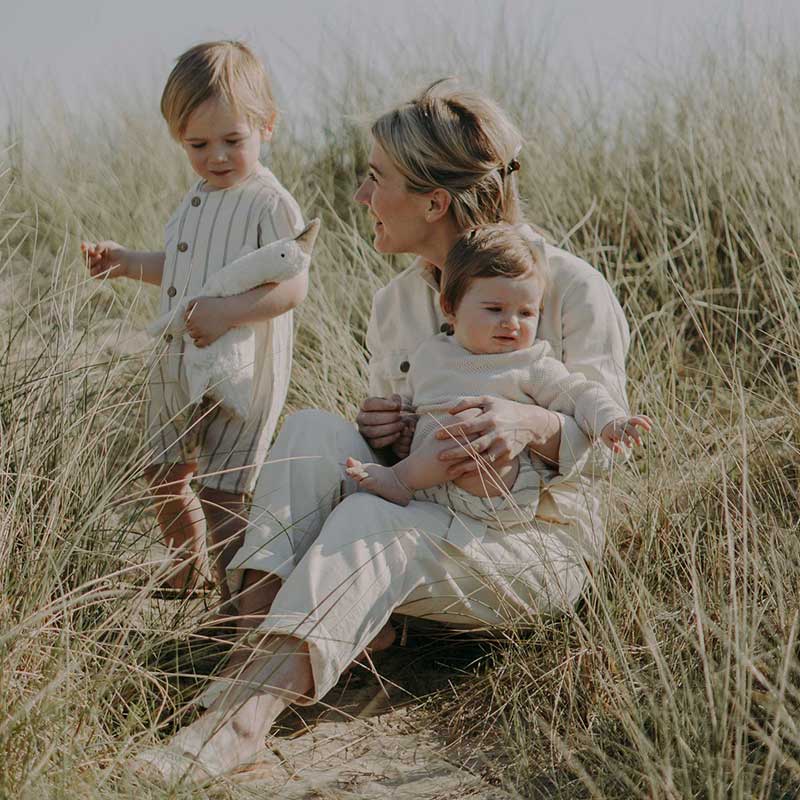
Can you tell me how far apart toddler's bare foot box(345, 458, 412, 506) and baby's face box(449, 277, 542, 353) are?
0.37 m

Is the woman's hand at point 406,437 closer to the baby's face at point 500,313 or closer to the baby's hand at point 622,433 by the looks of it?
the baby's face at point 500,313

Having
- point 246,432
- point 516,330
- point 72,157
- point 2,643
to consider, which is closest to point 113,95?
point 72,157

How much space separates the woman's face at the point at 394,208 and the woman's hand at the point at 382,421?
400 millimetres

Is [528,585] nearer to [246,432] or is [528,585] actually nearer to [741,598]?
[741,598]

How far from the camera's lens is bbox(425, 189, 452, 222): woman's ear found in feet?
9.27

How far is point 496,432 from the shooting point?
8.11ft

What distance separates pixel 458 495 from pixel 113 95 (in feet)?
20.0

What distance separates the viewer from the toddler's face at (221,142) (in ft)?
10.2

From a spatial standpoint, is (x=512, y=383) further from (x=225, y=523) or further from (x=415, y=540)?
(x=225, y=523)

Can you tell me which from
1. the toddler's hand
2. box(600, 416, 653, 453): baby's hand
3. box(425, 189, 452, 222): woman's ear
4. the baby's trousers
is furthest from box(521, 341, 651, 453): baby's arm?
the toddler's hand

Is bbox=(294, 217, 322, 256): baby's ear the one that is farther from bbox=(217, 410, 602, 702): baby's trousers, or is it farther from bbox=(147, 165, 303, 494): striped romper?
bbox=(217, 410, 602, 702): baby's trousers

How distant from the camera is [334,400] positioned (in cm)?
→ 385

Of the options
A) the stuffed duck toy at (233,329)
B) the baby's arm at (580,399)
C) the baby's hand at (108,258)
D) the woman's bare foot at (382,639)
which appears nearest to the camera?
the baby's arm at (580,399)

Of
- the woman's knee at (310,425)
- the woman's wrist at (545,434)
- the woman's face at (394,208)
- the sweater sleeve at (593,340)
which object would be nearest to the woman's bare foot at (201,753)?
the woman's knee at (310,425)
